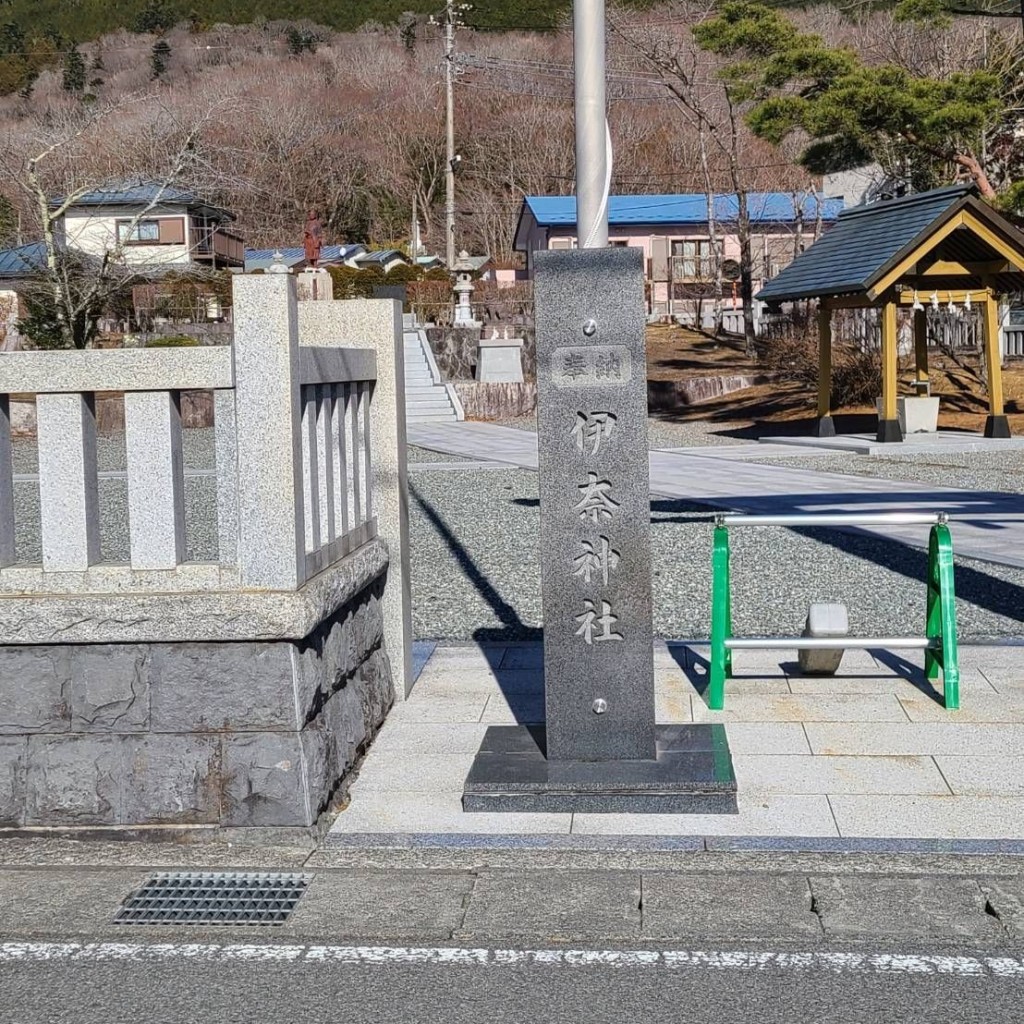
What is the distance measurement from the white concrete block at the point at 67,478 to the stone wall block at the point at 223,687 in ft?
1.48

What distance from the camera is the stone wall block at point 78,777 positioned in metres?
4.40

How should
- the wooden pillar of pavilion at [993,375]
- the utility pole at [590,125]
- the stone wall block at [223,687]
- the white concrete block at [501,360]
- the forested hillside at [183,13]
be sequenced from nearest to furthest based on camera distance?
the stone wall block at [223,687], the utility pole at [590,125], the wooden pillar of pavilion at [993,375], the white concrete block at [501,360], the forested hillside at [183,13]

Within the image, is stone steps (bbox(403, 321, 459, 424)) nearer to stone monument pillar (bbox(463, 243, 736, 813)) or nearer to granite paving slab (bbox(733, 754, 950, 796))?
granite paving slab (bbox(733, 754, 950, 796))

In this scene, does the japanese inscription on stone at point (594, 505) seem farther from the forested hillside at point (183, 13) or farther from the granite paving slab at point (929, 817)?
the forested hillside at point (183, 13)

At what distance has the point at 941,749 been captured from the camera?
526 cm

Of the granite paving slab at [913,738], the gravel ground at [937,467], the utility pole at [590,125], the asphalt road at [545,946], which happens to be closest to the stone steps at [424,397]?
the gravel ground at [937,467]

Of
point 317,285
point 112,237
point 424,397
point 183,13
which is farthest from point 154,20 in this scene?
point 317,285

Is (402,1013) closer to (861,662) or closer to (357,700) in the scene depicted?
(357,700)

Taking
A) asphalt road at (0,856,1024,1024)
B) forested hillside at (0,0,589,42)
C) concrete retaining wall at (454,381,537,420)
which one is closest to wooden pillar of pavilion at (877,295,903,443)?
concrete retaining wall at (454,381,537,420)

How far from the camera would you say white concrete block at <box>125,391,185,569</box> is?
172 inches

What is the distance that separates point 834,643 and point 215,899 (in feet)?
9.79

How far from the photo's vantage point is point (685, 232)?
53281 mm

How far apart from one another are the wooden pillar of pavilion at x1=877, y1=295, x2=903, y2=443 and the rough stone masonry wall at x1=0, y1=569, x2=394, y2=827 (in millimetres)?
16282

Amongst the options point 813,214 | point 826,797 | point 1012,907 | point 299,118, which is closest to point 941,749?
point 826,797
